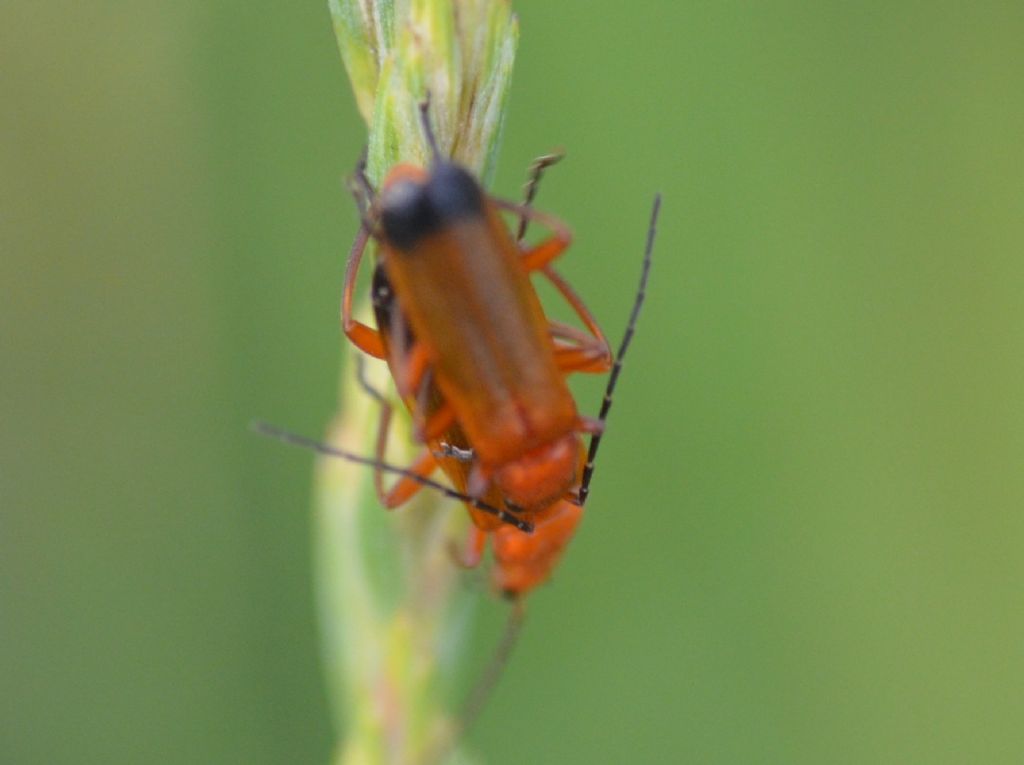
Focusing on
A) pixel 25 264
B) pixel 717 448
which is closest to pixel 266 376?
pixel 25 264

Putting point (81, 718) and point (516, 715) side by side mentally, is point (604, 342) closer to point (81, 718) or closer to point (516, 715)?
point (516, 715)

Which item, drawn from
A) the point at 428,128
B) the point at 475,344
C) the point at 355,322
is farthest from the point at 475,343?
the point at 428,128

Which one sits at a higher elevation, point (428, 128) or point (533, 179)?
point (428, 128)

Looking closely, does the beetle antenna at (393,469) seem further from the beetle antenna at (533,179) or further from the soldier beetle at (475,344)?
the beetle antenna at (533,179)

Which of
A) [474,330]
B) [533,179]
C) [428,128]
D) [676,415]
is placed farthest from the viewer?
[676,415]

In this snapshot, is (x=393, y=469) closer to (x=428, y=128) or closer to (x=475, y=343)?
(x=475, y=343)
